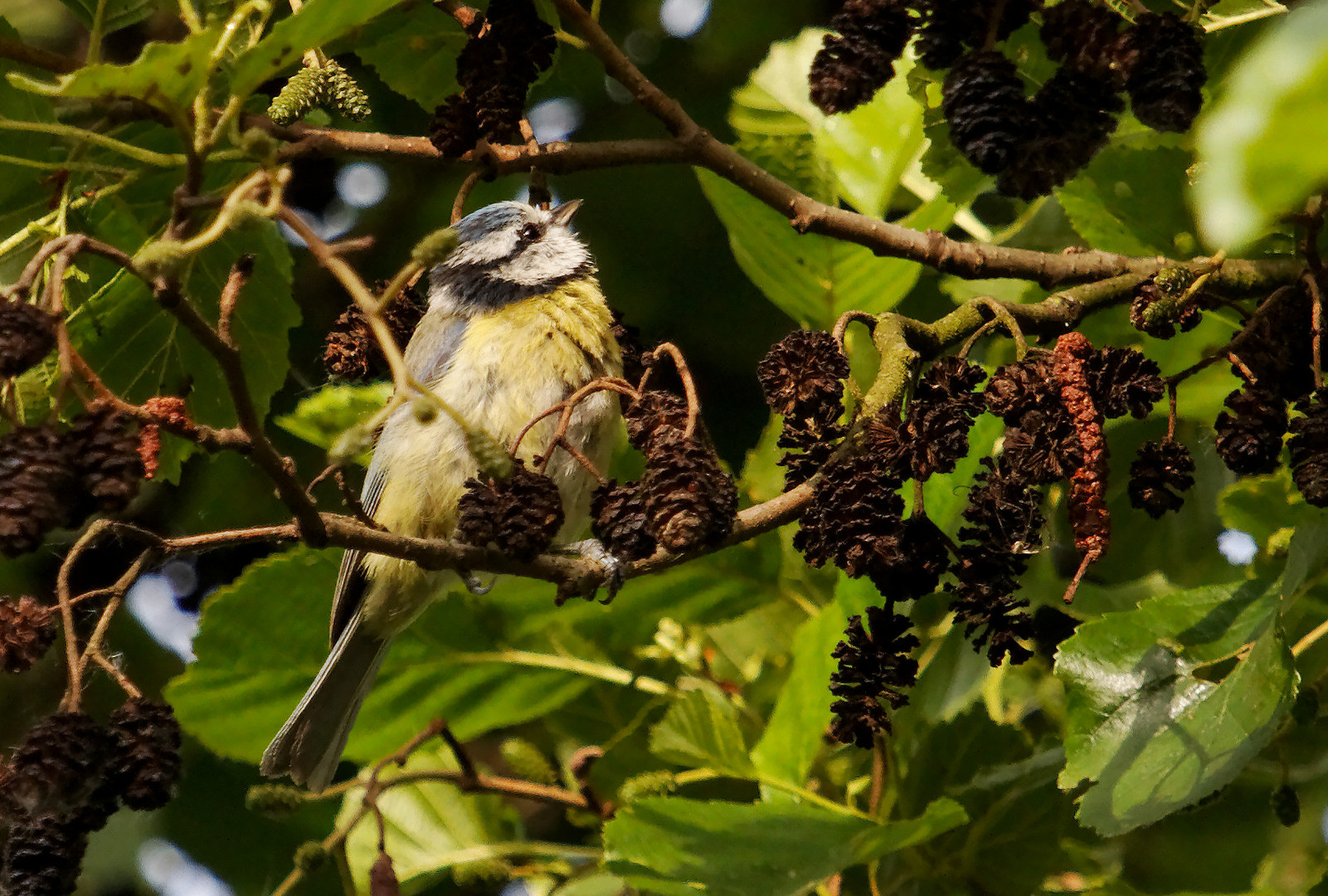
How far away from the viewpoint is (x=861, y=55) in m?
1.94

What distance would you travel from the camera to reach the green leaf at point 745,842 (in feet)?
7.96

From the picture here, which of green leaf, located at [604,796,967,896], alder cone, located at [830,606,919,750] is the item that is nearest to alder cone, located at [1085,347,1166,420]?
alder cone, located at [830,606,919,750]

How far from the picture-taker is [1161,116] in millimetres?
1874

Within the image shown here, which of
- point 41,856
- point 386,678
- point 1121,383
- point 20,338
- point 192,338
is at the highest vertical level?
point 20,338

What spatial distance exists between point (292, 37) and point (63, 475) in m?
0.60

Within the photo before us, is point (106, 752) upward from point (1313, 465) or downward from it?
downward

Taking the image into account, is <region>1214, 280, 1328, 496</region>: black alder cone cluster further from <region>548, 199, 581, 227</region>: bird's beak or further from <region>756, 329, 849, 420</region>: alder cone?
<region>548, 199, 581, 227</region>: bird's beak

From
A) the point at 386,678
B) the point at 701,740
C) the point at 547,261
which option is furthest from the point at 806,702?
the point at 547,261

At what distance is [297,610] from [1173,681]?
7.04 feet

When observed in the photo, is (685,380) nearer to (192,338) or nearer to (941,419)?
(941,419)

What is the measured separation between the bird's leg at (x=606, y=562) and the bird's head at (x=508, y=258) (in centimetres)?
134

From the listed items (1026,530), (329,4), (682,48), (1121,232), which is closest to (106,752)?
(329,4)

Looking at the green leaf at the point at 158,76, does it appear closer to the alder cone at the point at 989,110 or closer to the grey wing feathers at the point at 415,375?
the alder cone at the point at 989,110

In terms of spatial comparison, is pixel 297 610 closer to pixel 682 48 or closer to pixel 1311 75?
pixel 682 48
